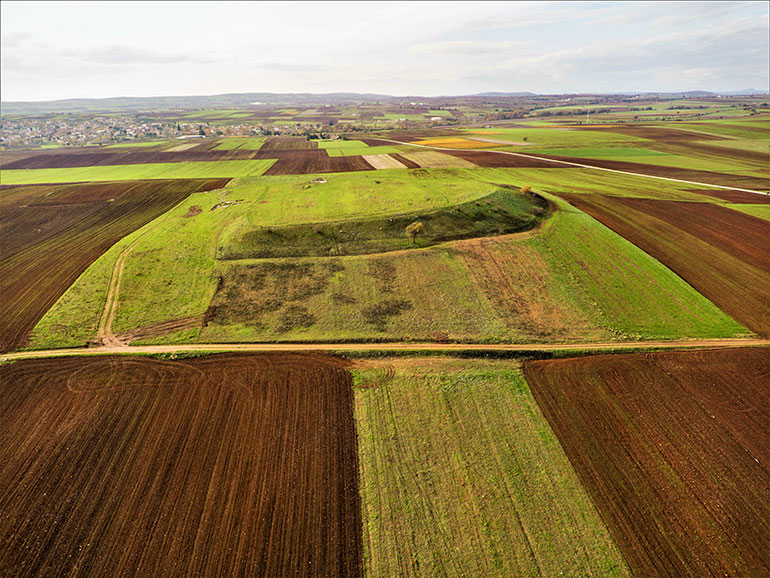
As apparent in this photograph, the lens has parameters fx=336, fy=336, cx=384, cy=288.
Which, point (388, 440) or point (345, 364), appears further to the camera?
point (345, 364)

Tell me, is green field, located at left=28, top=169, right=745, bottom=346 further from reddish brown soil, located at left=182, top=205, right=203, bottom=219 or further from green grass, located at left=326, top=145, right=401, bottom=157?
green grass, located at left=326, top=145, right=401, bottom=157

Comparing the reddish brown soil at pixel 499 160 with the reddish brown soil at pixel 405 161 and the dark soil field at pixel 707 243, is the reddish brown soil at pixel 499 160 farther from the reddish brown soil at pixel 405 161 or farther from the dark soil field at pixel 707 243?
the dark soil field at pixel 707 243

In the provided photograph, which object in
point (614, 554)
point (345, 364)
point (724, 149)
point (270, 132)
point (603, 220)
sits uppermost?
point (270, 132)

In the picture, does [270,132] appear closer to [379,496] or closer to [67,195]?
[67,195]

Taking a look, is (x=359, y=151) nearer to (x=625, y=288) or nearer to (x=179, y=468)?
(x=625, y=288)

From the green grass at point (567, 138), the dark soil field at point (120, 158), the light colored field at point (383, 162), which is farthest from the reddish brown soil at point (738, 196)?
the dark soil field at point (120, 158)

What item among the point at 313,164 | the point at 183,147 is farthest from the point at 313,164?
the point at 183,147

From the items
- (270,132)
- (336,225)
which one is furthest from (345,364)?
(270,132)
